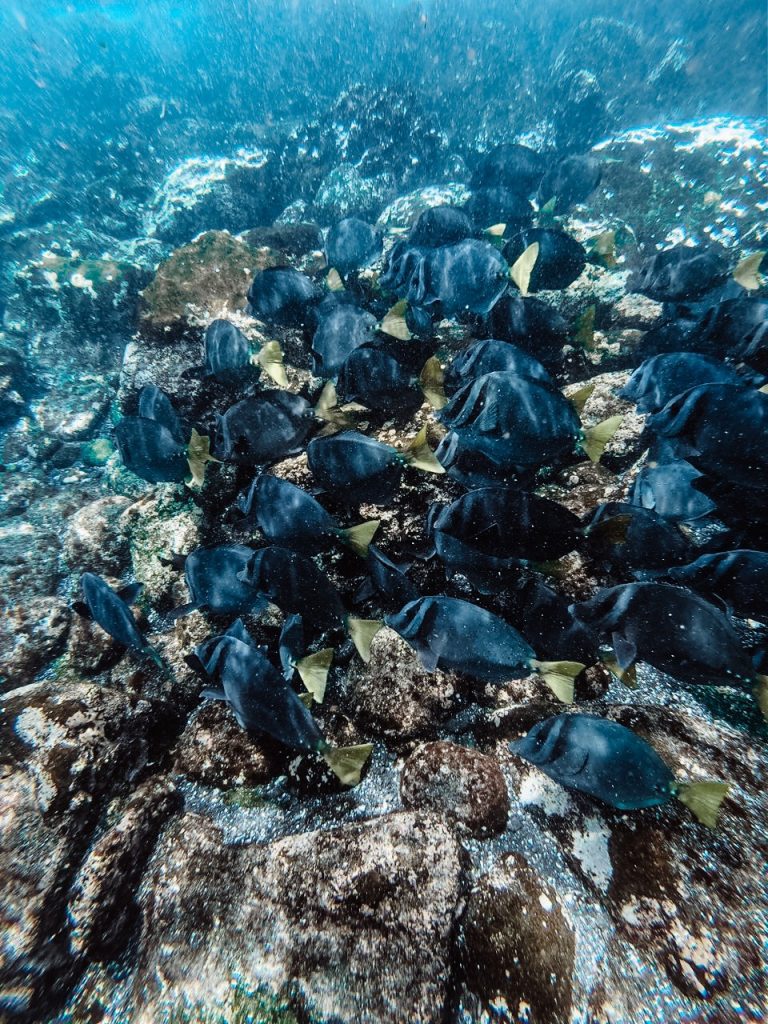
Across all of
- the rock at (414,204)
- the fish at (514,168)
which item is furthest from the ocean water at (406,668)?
the rock at (414,204)

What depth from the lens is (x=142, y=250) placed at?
11.5 meters

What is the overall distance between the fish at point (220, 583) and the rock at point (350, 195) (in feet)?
37.5

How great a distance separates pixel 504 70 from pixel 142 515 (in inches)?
848

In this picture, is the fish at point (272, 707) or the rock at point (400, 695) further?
the rock at point (400, 695)

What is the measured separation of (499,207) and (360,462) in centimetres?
544

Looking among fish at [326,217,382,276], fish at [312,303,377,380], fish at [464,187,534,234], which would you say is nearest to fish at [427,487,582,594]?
fish at [312,303,377,380]

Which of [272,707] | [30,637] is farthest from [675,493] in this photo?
[30,637]

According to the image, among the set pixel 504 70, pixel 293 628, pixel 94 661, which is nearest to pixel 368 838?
pixel 293 628

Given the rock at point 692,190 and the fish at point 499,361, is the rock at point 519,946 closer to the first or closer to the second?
the fish at point 499,361

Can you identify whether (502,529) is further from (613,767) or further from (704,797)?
(704,797)

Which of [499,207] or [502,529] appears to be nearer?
[502,529]

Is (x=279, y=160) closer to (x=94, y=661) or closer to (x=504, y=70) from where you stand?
(x=504, y=70)

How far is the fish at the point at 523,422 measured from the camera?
225cm

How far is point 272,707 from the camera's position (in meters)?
2.03
